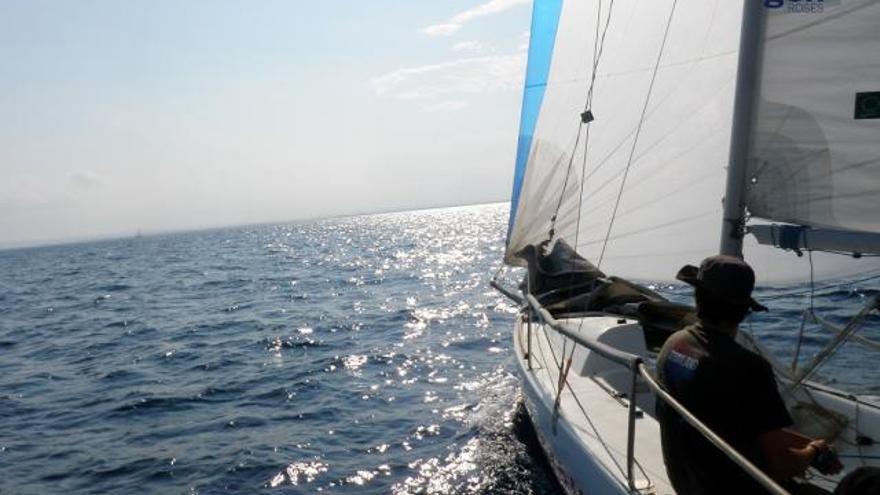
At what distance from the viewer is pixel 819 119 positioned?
4508 millimetres

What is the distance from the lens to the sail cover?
429 cm

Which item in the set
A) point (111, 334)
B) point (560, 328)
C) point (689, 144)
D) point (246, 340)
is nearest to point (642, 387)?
point (560, 328)

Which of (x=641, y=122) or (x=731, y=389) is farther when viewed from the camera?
(x=641, y=122)

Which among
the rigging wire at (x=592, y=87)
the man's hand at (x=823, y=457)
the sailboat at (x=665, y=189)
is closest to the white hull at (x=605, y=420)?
the sailboat at (x=665, y=189)

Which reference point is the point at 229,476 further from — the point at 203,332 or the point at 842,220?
the point at 203,332

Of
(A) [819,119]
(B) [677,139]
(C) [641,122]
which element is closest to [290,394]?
(C) [641,122]

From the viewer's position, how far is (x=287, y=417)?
31.3ft

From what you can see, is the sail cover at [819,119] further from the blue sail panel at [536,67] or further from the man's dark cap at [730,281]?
the blue sail panel at [536,67]

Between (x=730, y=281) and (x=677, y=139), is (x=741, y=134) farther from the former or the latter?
(x=730, y=281)

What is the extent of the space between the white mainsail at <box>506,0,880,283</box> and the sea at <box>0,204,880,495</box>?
1.44 meters

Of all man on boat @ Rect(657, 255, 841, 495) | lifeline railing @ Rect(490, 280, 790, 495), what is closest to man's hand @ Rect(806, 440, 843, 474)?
man on boat @ Rect(657, 255, 841, 495)

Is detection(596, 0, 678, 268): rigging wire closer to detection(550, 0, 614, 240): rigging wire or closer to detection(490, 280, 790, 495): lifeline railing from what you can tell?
detection(550, 0, 614, 240): rigging wire

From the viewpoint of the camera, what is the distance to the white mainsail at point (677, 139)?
14.5 ft

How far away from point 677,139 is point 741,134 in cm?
140
